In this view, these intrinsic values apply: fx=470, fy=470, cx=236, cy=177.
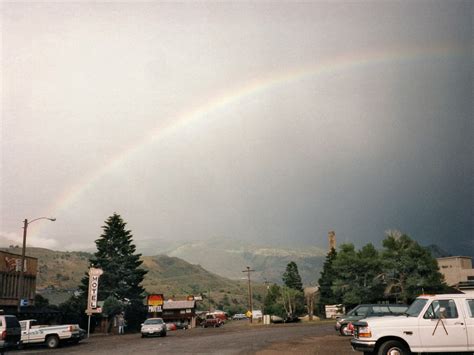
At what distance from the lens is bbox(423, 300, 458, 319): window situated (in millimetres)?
14500

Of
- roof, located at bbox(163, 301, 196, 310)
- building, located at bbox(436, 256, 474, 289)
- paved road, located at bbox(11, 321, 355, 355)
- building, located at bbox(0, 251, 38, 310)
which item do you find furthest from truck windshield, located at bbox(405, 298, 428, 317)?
building, located at bbox(436, 256, 474, 289)

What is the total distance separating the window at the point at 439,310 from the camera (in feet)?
47.6

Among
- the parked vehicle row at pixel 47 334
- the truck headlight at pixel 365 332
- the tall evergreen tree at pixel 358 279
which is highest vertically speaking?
the tall evergreen tree at pixel 358 279

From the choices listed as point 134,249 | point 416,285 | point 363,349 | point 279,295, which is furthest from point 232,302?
point 363,349

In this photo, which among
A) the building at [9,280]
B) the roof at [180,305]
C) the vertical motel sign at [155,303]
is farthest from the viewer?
the roof at [180,305]

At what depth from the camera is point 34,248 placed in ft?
585

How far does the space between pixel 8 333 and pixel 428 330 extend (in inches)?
730

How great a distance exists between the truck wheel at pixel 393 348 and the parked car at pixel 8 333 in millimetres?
16757

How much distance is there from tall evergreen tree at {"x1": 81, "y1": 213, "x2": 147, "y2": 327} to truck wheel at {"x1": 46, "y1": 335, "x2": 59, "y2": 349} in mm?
38132

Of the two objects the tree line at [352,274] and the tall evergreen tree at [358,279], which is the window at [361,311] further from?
the tall evergreen tree at [358,279]

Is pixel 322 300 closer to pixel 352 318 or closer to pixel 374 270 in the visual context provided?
pixel 374 270

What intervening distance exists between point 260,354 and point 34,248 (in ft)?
581

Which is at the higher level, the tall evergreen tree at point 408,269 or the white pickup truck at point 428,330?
the tall evergreen tree at point 408,269

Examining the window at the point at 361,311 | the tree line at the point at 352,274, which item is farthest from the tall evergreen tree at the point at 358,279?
the window at the point at 361,311
